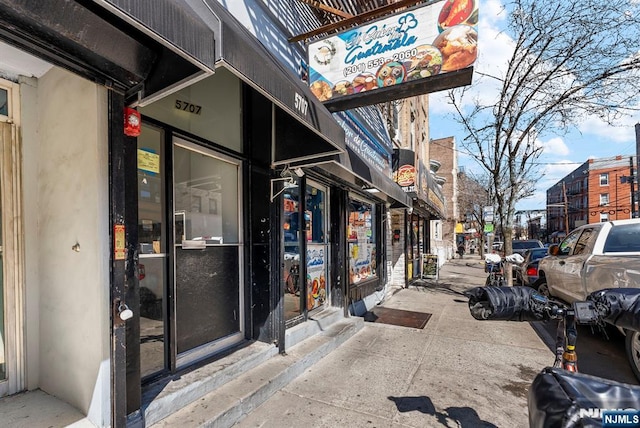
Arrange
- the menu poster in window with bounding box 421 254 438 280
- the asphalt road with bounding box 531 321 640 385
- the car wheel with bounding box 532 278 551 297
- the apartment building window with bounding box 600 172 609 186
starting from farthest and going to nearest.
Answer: the apartment building window with bounding box 600 172 609 186 < the menu poster in window with bounding box 421 254 438 280 < the car wheel with bounding box 532 278 551 297 < the asphalt road with bounding box 531 321 640 385

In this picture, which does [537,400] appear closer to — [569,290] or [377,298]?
[569,290]

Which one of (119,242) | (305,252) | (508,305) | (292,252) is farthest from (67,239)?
(305,252)

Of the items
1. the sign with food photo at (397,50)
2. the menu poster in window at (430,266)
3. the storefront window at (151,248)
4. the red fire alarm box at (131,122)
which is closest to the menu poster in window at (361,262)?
the sign with food photo at (397,50)

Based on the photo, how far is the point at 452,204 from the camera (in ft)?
114

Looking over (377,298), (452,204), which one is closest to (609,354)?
(377,298)

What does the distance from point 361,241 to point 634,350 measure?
509 cm

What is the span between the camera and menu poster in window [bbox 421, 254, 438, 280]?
12.8m

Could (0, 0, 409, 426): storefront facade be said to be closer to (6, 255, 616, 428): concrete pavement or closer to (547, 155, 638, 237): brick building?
(6, 255, 616, 428): concrete pavement

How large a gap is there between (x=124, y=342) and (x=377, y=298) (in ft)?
22.7

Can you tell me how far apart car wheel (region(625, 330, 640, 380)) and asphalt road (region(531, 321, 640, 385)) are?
16 centimetres

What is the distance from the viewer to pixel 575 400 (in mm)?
1276

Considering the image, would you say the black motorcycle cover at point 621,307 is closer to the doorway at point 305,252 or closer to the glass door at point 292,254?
the doorway at point 305,252

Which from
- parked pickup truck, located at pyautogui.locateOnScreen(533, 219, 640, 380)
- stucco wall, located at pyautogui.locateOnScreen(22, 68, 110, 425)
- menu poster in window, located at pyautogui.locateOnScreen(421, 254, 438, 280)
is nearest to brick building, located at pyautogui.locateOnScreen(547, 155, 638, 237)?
menu poster in window, located at pyautogui.locateOnScreen(421, 254, 438, 280)

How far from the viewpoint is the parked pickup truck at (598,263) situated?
4.23 m
